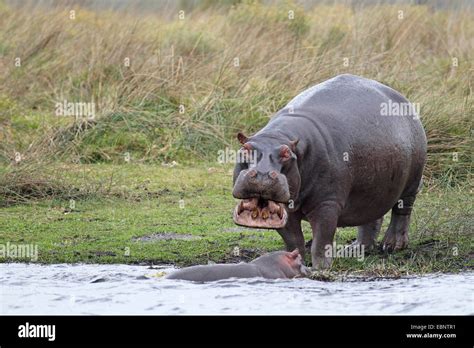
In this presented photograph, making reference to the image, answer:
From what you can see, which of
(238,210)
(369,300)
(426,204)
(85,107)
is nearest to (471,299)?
(369,300)

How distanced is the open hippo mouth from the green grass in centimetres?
90

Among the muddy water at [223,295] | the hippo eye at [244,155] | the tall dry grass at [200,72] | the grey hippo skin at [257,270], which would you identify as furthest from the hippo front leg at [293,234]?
the tall dry grass at [200,72]

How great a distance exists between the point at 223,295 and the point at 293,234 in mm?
934

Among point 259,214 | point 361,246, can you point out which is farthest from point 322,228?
point 361,246

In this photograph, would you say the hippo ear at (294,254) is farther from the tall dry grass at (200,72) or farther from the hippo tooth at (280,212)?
the tall dry grass at (200,72)

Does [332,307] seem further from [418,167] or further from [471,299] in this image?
[418,167]

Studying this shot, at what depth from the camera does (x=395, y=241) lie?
25.6ft

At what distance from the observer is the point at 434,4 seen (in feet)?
52.2

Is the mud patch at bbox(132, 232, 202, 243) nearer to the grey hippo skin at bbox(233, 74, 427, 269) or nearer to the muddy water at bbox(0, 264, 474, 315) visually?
the muddy water at bbox(0, 264, 474, 315)

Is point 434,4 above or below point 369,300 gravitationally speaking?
above

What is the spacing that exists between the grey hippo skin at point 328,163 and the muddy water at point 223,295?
0.44 metres

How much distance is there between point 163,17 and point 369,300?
403 inches

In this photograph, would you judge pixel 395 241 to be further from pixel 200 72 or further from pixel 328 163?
pixel 200 72
